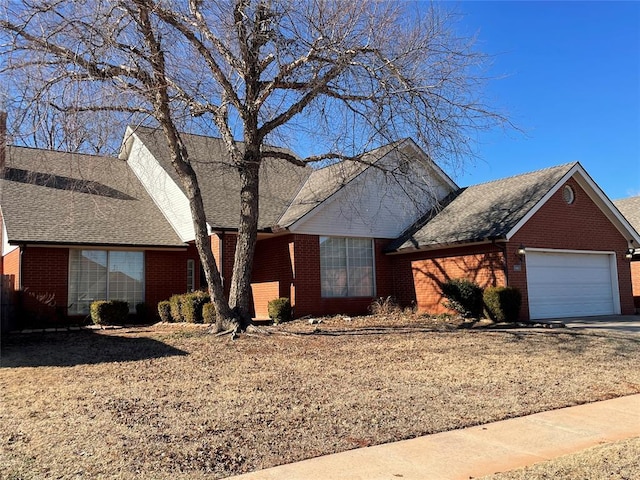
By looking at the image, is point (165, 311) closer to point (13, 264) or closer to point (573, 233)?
point (13, 264)

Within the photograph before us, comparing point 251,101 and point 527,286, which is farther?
point 527,286

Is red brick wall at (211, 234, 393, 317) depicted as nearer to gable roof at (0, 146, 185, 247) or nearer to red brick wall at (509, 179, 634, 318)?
gable roof at (0, 146, 185, 247)

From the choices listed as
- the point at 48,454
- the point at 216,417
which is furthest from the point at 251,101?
the point at 48,454

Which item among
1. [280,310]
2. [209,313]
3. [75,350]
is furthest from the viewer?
[280,310]

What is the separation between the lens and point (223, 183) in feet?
67.1

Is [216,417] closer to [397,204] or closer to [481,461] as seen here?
[481,461]

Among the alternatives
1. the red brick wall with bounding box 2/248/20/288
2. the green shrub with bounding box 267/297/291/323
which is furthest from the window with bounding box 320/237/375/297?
the red brick wall with bounding box 2/248/20/288

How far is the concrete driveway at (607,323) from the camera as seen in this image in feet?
47.3

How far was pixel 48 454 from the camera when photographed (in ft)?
17.0

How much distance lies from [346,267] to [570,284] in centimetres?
767

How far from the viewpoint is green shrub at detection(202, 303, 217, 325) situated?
50.6ft

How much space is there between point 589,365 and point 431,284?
9120mm

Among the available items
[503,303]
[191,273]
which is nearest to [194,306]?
[191,273]

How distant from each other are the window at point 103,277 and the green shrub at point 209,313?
14.3 feet
